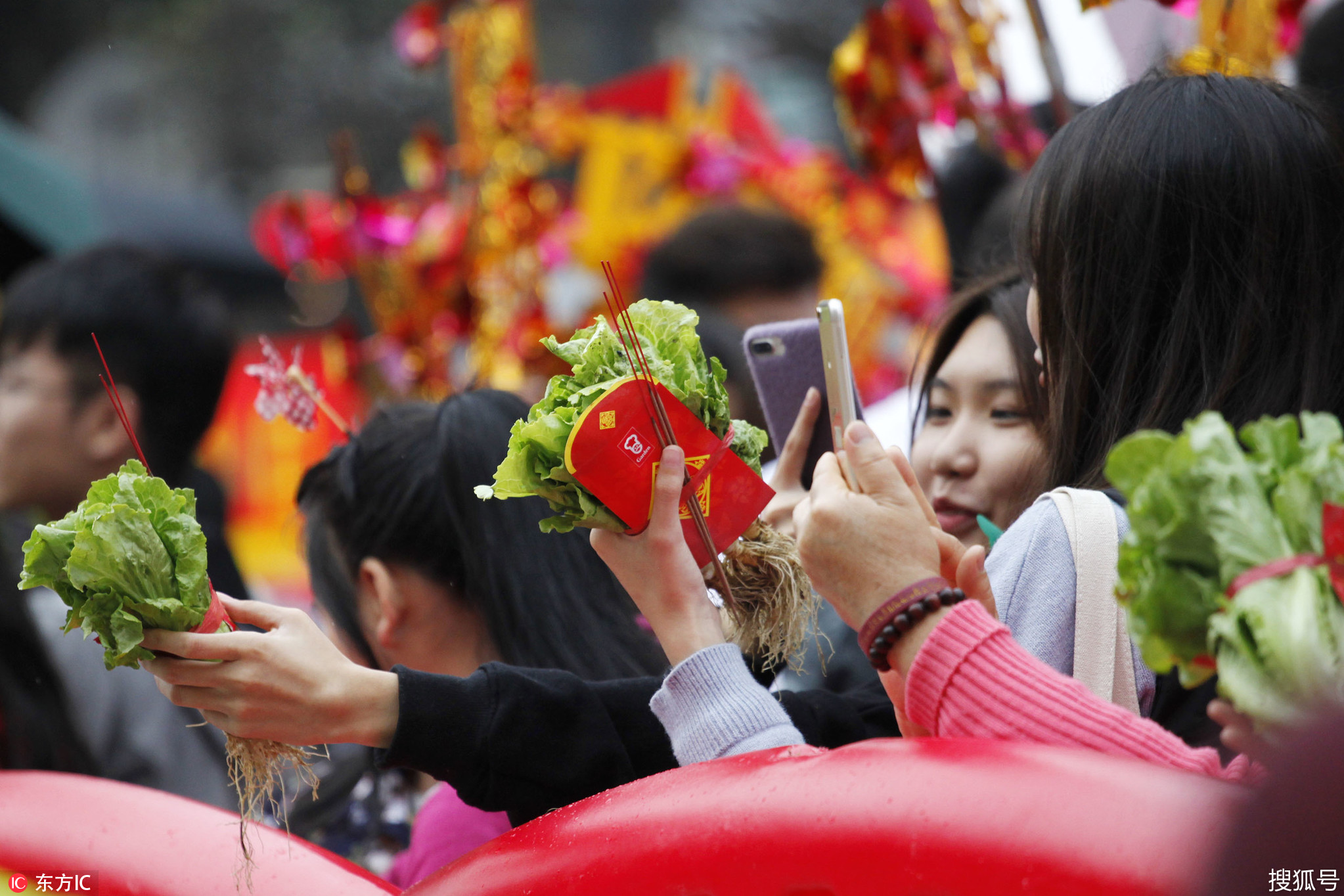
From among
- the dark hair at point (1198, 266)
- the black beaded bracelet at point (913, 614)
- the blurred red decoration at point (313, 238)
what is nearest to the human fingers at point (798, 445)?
the dark hair at point (1198, 266)

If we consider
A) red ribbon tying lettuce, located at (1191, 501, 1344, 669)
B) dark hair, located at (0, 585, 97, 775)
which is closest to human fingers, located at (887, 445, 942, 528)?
red ribbon tying lettuce, located at (1191, 501, 1344, 669)

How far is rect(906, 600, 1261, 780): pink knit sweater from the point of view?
1007 millimetres

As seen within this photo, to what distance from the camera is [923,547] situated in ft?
3.59

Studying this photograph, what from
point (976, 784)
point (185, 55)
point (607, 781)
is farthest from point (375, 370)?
point (185, 55)

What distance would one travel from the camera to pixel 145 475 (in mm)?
1195

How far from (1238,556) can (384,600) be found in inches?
47.4

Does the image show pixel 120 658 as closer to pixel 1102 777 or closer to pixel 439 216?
pixel 1102 777

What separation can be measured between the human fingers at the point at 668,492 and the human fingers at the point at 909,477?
0.62 ft

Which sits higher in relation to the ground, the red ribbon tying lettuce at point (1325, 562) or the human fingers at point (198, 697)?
the red ribbon tying lettuce at point (1325, 562)

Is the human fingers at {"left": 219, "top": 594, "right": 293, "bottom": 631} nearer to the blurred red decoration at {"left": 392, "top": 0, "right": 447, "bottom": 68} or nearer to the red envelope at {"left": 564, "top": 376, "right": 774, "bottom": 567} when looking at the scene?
the red envelope at {"left": 564, "top": 376, "right": 774, "bottom": 567}

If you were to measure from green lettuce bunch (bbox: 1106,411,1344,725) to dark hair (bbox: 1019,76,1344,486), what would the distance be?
38 cm

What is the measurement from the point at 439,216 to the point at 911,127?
1.55m

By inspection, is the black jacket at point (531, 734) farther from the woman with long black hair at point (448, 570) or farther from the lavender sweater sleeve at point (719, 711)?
the woman with long black hair at point (448, 570)

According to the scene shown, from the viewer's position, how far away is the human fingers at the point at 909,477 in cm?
117
